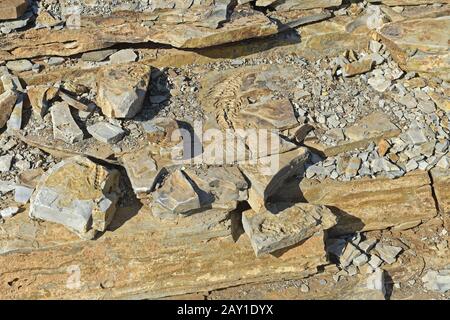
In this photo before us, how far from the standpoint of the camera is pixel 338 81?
7453 mm

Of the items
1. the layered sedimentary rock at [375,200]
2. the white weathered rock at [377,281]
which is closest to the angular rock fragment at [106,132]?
the layered sedimentary rock at [375,200]

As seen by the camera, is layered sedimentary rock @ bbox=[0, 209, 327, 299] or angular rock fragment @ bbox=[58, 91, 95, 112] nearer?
layered sedimentary rock @ bbox=[0, 209, 327, 299]

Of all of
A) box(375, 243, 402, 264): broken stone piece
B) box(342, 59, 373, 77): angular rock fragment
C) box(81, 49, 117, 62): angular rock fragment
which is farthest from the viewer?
box(342, 59, 373, 77): angular rock fragment

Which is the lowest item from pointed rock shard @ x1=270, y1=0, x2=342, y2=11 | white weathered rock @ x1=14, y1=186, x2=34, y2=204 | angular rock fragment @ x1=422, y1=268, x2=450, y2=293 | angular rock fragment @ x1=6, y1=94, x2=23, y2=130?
angular rock fragment @ x1=422, y1=268, x2=450, y2=293

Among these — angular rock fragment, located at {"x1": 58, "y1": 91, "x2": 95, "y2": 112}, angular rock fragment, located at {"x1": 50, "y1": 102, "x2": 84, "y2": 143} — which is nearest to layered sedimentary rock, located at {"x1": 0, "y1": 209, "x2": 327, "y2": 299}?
angular rock fragment, located at {"x1": 50, "y1": 102, "x2": 84, "y2": 143}

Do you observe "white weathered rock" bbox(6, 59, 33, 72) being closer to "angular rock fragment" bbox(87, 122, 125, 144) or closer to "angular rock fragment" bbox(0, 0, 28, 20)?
"angular rock fragment" bbox(0, 0, 28, 20)

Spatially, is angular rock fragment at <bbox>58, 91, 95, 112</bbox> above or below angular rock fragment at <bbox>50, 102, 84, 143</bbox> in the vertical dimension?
above

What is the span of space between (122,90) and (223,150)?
1.34 meters

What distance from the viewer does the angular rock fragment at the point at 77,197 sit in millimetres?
6070

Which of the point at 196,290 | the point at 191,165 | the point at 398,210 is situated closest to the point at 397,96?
the point at 398,210

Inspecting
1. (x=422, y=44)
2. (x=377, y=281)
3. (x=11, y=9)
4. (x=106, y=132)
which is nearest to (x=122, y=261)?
(x=106, y=132)

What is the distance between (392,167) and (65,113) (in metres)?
3.79

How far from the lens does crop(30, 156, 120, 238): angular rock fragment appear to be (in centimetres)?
607

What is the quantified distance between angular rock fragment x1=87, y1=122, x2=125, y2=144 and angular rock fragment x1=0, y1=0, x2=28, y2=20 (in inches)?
70.7
